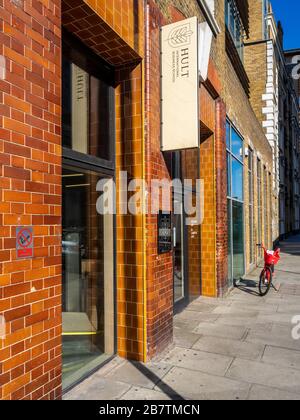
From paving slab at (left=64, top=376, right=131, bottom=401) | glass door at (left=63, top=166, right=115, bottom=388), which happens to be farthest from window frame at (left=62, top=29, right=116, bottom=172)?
paving slab at (left=64, top=376, right=131, bottom=401)

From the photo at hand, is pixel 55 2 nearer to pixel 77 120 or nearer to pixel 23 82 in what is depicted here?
pixel 23 82

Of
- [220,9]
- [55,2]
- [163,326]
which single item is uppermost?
[220,9]

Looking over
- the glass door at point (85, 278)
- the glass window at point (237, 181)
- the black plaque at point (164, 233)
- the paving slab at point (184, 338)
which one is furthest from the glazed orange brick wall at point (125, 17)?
the glass window at point (237, 181)

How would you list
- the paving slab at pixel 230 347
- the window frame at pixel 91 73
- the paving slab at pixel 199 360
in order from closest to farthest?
the window frame at pixel 91 73 → the paving slab at pixel 199 360 → the paving slab at pixel 230 347

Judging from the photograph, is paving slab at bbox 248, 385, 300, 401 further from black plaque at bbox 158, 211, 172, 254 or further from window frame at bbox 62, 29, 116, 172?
window frame at bbox 62, 29, 116, 172

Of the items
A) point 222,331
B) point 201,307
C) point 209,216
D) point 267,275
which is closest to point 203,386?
point 222,331

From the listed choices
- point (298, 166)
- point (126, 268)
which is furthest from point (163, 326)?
point (298, 166)

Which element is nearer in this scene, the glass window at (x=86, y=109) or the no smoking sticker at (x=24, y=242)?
the no smoking sticker at (x=24, y=242)

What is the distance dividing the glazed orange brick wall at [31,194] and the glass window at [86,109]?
842mm

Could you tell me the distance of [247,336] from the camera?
5457mm

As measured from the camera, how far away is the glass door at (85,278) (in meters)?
4.02

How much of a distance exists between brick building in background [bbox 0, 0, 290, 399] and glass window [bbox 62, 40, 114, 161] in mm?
17

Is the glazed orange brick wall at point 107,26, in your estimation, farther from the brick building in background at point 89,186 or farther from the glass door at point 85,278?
the glass door at point 85,278

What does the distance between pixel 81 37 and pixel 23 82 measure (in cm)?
163
